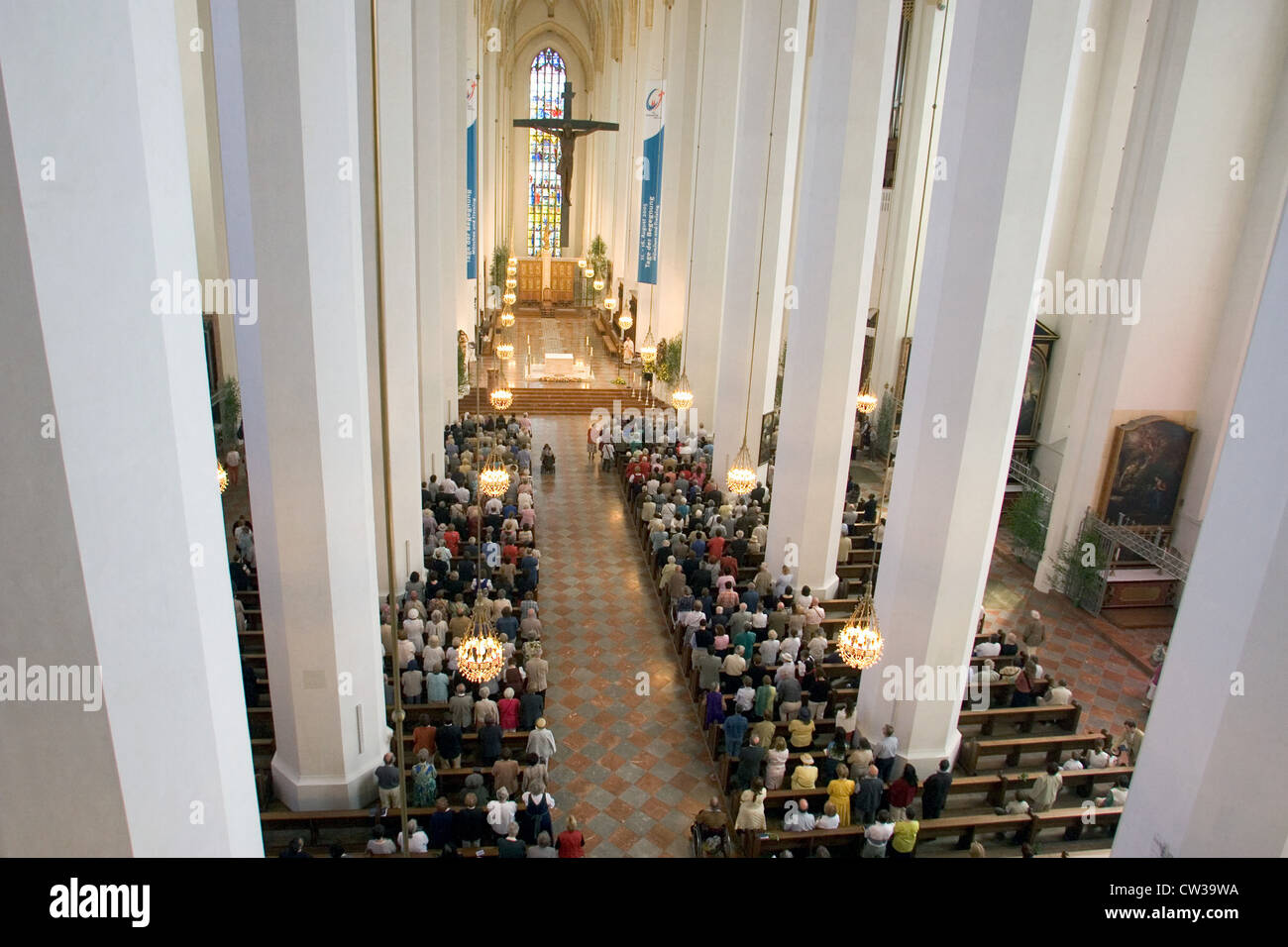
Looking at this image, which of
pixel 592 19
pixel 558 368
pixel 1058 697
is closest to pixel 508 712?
pixel 1058 697

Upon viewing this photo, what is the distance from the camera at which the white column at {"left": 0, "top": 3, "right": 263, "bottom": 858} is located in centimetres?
288

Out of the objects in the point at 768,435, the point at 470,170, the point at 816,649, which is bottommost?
the point at 816,649

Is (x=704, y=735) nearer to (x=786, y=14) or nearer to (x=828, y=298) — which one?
(x=828, y=298)

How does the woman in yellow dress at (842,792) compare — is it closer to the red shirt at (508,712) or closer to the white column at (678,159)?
the red shirt at (508,712)

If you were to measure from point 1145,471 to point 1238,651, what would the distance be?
1027 cm

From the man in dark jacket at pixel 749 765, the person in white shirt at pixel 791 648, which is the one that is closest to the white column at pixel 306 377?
the man in dark jacket at pixel 749 765

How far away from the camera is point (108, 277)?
3.06 metres

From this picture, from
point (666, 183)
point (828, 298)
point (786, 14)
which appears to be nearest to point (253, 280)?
point (828, 298)

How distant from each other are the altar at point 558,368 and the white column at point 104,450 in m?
21.4

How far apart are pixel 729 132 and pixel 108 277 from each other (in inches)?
644

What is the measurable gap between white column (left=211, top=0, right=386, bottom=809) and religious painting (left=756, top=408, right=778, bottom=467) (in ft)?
29.1

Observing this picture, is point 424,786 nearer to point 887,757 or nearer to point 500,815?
point 500,815

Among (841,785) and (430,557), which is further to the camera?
(430,557)

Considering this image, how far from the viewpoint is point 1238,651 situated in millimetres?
4480
